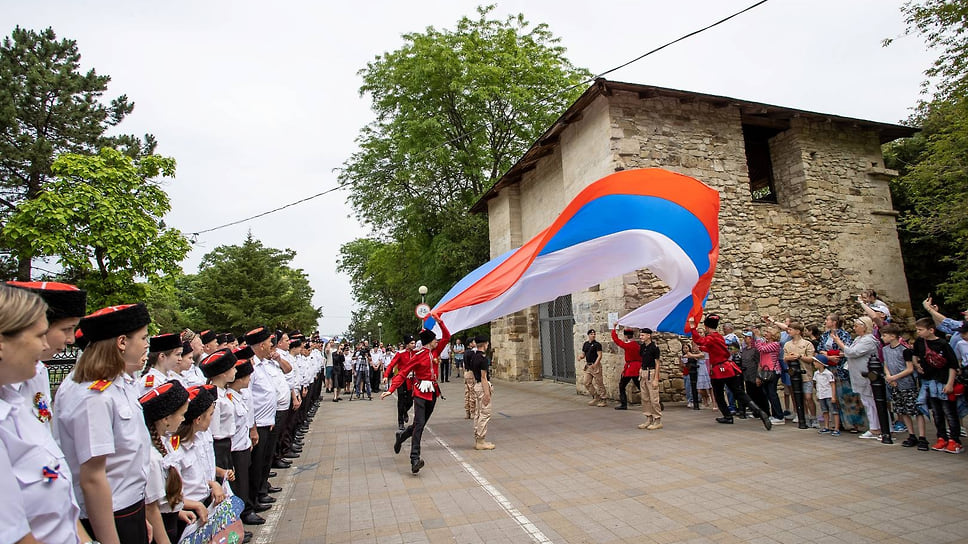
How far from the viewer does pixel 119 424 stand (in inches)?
91.4

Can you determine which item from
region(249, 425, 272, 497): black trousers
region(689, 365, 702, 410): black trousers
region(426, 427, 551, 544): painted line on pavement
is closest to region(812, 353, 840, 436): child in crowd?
region(689, 365, 702, 410): black trousers

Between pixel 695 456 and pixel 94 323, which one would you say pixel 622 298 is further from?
pixel 94 323

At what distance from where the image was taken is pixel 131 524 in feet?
7.83

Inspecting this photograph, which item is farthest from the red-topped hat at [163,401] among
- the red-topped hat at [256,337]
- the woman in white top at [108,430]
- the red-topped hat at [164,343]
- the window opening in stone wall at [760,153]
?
the window opening in stone wall at [760,153]

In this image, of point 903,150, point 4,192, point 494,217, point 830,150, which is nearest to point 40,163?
point 4,192

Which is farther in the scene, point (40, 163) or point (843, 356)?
point (40, 163)

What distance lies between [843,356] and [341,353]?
1411 centimetres

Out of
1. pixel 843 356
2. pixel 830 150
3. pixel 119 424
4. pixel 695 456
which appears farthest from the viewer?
pixel 830 150

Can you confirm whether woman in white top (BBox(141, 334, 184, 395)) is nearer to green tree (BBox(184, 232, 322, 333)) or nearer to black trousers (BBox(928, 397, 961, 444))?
black trousers (BBox(928, 397, 961, 444))

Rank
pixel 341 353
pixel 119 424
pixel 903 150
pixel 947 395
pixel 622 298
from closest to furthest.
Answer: pixel 119 424 → pixel 947 395 → pixel 622 298 → pixel 341 353 → pixel 903 150

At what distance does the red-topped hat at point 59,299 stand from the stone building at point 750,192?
416 inches

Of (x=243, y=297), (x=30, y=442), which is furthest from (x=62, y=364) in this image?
(x=243, y=297)

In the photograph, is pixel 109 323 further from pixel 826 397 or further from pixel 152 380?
pixel 826 397

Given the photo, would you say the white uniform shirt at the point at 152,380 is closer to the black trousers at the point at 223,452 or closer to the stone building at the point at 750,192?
the black trousers at the point at 223,452
